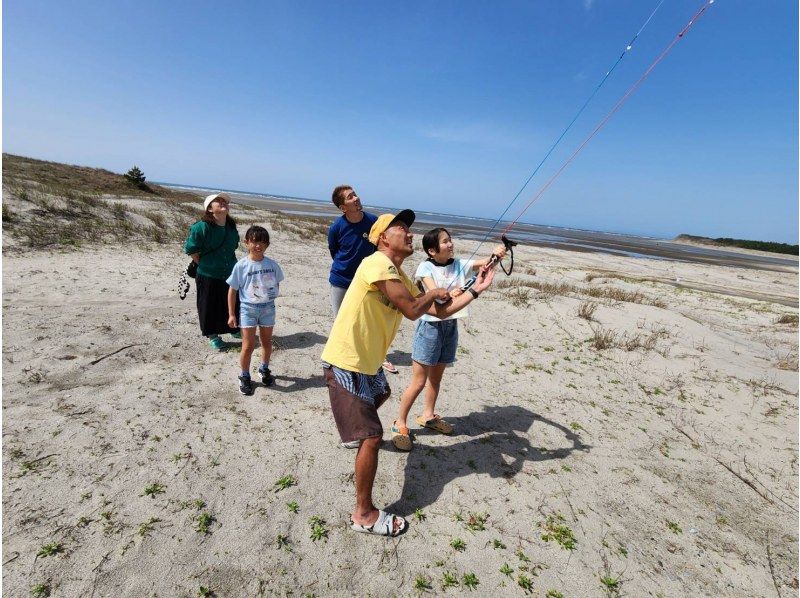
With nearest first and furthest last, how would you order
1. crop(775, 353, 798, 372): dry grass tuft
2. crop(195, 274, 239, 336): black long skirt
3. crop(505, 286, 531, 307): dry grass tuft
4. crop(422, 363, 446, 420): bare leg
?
crop(422, 363, 446, 420): bare leg < crop(195, 274, 239, 336): black long skirt < crop(775, 353, 798, 372): dry grass tuft < crop(505, 286, 531, 307): dry grass tuft

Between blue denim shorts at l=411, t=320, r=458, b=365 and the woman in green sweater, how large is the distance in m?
2.59

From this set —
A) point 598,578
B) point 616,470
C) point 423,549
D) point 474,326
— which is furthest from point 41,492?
point 474,326

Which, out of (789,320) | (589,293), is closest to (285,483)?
(589,293)

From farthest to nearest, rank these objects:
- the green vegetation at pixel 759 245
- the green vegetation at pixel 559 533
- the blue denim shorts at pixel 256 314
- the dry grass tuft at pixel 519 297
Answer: the green vegetation at pixel 759 245 → the dry grass tuft at pixel 519 297 → the blue denim shorts at pixel 256 314 → the green vegetation at pixel 559 533

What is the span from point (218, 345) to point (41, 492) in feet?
9.22

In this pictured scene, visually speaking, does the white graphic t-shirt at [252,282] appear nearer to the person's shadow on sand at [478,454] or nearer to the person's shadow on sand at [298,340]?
the person's shadow on sand at [298,340]

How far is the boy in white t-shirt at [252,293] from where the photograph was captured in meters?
4.21

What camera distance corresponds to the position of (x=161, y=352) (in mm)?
5156

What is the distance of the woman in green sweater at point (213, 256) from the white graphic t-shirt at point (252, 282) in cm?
67

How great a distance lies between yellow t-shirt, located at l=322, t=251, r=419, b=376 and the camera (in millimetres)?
2590

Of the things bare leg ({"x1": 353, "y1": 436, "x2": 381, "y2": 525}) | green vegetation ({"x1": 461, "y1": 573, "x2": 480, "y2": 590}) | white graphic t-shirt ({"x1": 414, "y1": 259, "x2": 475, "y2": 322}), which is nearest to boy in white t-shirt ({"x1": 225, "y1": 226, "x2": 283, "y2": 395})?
white graphic t-shirt ({"x1": 414, "y1": 259, "x2": 475, "y2": 322})

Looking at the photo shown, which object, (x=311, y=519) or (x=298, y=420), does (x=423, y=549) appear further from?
(x=298, y=420)

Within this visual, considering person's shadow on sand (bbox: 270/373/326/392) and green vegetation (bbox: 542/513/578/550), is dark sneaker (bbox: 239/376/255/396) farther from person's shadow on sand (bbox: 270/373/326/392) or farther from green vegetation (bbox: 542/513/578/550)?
green vegetation (bbox: 542/513/578/550)

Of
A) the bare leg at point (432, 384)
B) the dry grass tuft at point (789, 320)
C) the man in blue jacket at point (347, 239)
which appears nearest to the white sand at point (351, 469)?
the bare leg at point (432, 384)
